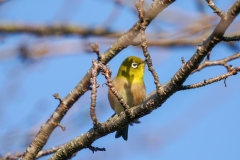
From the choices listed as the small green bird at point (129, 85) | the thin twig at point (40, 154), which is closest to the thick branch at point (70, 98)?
the thin twig at point (40, 154)

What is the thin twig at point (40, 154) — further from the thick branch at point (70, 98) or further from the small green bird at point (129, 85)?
the small green bird at point (129, 85)

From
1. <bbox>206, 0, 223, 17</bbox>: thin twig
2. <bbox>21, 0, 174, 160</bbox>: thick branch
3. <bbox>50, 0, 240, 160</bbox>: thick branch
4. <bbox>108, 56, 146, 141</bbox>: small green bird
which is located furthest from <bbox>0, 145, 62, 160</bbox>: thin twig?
<bbox>206, 0, 223, 17</bbox>: thin twig

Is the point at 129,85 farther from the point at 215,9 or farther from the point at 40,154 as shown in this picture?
the point at 215,9

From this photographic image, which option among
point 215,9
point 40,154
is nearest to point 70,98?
point 40,154

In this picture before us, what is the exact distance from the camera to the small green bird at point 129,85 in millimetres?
5188

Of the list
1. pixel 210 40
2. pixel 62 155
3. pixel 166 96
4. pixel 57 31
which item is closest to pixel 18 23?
pixel 57 31

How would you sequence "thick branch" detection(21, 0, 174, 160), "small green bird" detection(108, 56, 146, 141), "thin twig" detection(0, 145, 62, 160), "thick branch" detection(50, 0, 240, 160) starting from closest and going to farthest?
"thick branch" detection(50, 0, 240, 160) → "thick branch" detection(21, 0, 174, 160) → "thin twig" detection(0, 145, 62, 160) → "small green bird" detection(108, 56, 146, 141)

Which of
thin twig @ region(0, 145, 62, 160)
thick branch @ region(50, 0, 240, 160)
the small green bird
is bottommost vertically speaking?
thick branch @ region(50, 0, 240, 160)

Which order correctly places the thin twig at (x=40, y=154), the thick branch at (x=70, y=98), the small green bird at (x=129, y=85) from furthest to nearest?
the small green bird at (x=129, y=85), the thin twig at (x=40, y=154), the thick branch at (x=70, y=98)

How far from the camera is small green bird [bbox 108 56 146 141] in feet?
17.0

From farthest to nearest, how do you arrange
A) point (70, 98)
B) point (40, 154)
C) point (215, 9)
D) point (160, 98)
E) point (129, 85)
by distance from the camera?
point (129, 85) → point (40, 154) → point (70, 98) → point (160, 98) → point (215, 9)

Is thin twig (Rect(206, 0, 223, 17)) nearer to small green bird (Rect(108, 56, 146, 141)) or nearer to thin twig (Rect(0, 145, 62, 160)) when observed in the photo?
thin twig (Rect(0, 145, 62, 160))

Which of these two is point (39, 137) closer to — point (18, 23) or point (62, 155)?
point (62, 155)

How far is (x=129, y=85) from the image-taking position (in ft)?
17.8
